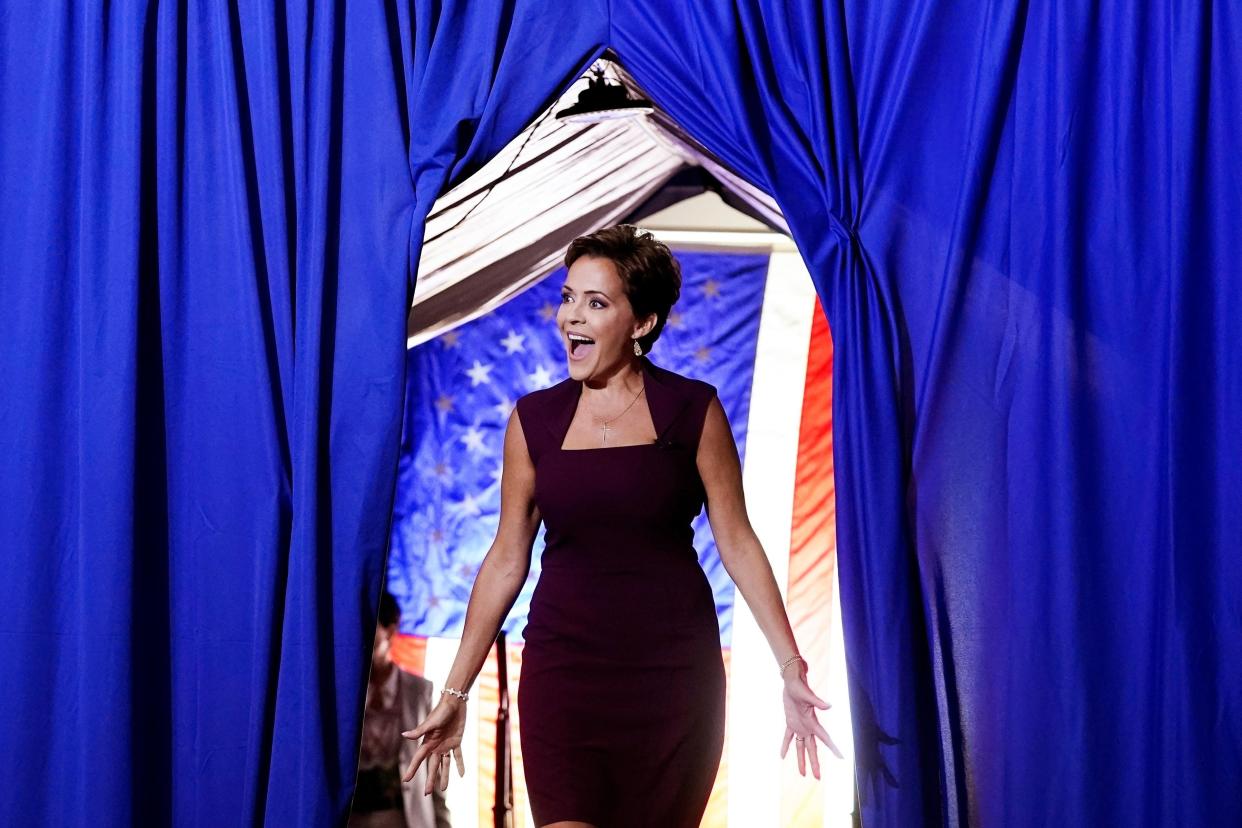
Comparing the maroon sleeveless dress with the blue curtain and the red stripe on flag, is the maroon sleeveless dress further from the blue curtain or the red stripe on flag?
the red stripe on flag

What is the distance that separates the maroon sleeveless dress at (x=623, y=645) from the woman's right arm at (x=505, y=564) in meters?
0.05

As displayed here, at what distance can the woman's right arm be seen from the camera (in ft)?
7.81

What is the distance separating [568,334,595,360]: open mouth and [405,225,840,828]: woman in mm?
97

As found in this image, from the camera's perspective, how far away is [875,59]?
7.44 feet

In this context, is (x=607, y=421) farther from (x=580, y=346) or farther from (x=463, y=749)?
(x=463, y=749)

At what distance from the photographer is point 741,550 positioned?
2.38 metres

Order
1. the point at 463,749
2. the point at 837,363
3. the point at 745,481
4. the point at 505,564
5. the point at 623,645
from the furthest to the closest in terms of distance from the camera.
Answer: the point at 745,481, the point at 463,749, the point at 505,564, the point at 623,645, the point at 837,363

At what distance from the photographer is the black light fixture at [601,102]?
300cm

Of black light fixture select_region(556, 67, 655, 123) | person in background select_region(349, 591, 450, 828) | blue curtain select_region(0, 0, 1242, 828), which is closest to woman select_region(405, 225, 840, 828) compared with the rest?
blue curtain select_region(0, 0, 1242, 828)

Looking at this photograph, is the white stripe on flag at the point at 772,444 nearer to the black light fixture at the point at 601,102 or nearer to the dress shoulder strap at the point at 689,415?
the black light fixture at the point at 601,102

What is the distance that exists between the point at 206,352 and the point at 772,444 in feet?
5.84

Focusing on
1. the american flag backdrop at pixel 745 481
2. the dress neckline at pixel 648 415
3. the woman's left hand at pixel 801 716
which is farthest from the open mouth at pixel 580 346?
the american flag backdrop at pixel 745 481

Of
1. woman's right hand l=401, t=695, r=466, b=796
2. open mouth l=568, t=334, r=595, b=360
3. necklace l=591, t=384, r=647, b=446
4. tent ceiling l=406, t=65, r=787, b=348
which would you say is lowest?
woman's right hand l=401, t=695, r=466, b=796

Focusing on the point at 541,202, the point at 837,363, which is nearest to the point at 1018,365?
the point at 837,363
